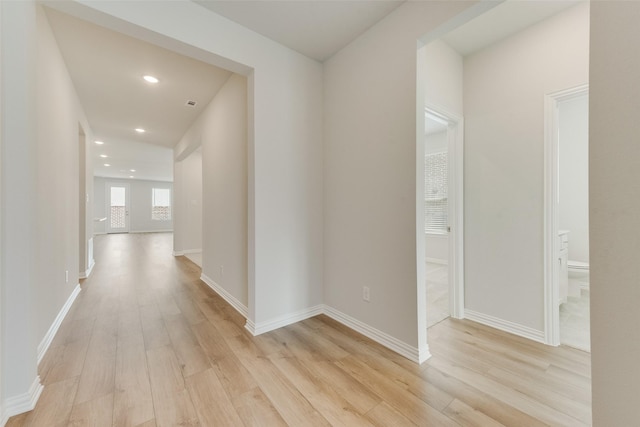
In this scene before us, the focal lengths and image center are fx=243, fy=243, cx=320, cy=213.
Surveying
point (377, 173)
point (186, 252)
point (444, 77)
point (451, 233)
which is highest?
point (444, 77)

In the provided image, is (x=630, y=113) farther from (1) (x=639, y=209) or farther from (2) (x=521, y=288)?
(2) (x=521, y=288)

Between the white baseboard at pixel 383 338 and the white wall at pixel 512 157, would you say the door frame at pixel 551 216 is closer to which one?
the white wall at pixel 512 157

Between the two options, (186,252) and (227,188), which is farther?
(186,252)

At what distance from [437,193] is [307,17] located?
4.22 metres

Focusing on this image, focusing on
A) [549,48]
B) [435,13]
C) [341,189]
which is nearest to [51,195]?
[341,189]

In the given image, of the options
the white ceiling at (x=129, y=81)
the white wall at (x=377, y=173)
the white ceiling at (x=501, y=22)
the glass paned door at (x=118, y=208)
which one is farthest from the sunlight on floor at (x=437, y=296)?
the glass paned door at (x=118, y=208)

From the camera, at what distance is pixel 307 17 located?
6.32ft

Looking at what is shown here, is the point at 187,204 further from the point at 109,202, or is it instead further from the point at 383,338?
the point at 109,202

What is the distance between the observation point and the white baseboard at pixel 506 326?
2.02m

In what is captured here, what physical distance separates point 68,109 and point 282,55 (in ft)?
8.07

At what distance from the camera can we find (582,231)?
3568mm

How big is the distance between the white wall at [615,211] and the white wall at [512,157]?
1560 millimetres

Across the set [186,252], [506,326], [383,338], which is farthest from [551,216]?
[186,252]

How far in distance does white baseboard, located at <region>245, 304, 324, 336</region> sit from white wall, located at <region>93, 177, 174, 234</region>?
1177 cm
